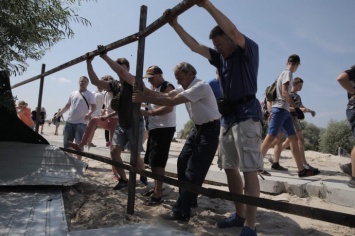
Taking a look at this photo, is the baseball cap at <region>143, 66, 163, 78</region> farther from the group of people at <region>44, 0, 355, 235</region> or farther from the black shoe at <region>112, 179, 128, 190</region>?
the black shoe at <region>112, 179, 128, 190</region>

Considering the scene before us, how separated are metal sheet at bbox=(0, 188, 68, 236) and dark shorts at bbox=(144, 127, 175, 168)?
1.14 m

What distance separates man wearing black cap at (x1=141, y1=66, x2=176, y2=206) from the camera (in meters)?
3.82

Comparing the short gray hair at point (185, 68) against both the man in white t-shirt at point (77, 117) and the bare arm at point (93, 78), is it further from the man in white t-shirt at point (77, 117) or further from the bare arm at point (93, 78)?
the man in white t-shirt at point (77, 117)

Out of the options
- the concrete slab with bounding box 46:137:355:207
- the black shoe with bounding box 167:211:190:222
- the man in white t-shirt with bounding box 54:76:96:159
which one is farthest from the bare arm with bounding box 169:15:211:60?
the man in white t-shirt with bounding box 54:76:96:159

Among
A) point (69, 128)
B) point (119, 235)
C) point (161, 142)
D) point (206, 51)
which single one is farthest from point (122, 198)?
point (69, 128)

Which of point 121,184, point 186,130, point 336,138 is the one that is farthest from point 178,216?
point 186,130

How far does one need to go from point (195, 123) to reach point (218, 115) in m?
0.27

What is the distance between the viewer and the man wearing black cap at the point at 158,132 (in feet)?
12.5

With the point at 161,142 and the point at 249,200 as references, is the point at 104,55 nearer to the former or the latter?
the point at 161,142

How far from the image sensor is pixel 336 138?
26703 mm

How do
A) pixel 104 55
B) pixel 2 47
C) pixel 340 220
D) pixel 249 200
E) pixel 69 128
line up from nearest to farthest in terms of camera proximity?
pixel 340 220 < pixel 249 200 < pixel 104 55 < pixel 2 47 < pixel 69 128

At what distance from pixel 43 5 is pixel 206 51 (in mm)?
3398

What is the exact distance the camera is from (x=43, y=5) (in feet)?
16.7

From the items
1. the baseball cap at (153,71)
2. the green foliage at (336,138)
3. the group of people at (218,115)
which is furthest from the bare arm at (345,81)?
the green foliage at (336,138)
